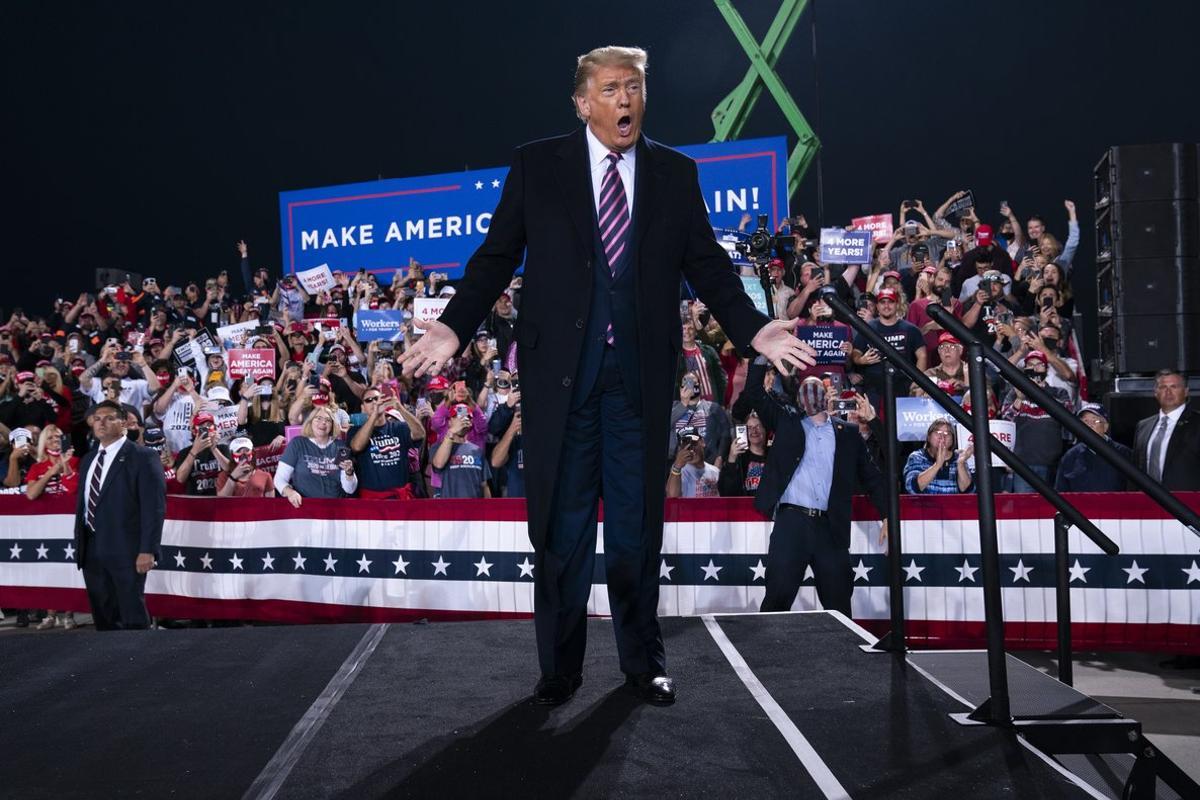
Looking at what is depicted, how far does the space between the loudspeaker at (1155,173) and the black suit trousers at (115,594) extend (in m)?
7.48

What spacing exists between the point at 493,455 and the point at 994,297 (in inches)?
184

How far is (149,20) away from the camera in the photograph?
86.3 feet

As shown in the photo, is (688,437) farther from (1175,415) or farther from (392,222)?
(392,222)

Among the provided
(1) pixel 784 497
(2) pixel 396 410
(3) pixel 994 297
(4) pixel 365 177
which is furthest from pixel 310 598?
(4) pixel 365 177

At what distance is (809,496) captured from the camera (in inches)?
262

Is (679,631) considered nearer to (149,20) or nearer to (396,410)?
(396,410)

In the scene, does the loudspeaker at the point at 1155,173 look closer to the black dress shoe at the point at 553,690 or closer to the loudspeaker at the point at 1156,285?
the loudspeaker at the point at 1156,285

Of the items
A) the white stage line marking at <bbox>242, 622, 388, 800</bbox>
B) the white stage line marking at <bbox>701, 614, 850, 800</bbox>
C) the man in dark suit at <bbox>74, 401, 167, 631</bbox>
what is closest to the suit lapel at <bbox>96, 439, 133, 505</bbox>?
the man in dark suit at <bbox>74, 401, 167, 631</bbox>

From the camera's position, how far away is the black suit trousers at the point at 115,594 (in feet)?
23.1

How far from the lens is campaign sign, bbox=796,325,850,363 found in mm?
8867

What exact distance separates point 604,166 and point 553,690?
Result: 5.00ft

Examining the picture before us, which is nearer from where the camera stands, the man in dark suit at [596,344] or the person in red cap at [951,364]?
the man in dark suit at [596,344]

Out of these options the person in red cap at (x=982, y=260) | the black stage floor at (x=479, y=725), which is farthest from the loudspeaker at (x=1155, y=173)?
the black stage floor at (x=479, y=725)

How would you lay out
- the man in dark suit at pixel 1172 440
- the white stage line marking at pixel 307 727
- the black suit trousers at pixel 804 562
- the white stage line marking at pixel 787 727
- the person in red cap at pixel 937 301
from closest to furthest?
the white stage line marking at pixel 787 727
the white stage line marking at pixel 307 727
the black suit trousers at pixel 804 562
the man in dark suit at pixel 1172 440
the person in red cap at pixel 937 301
